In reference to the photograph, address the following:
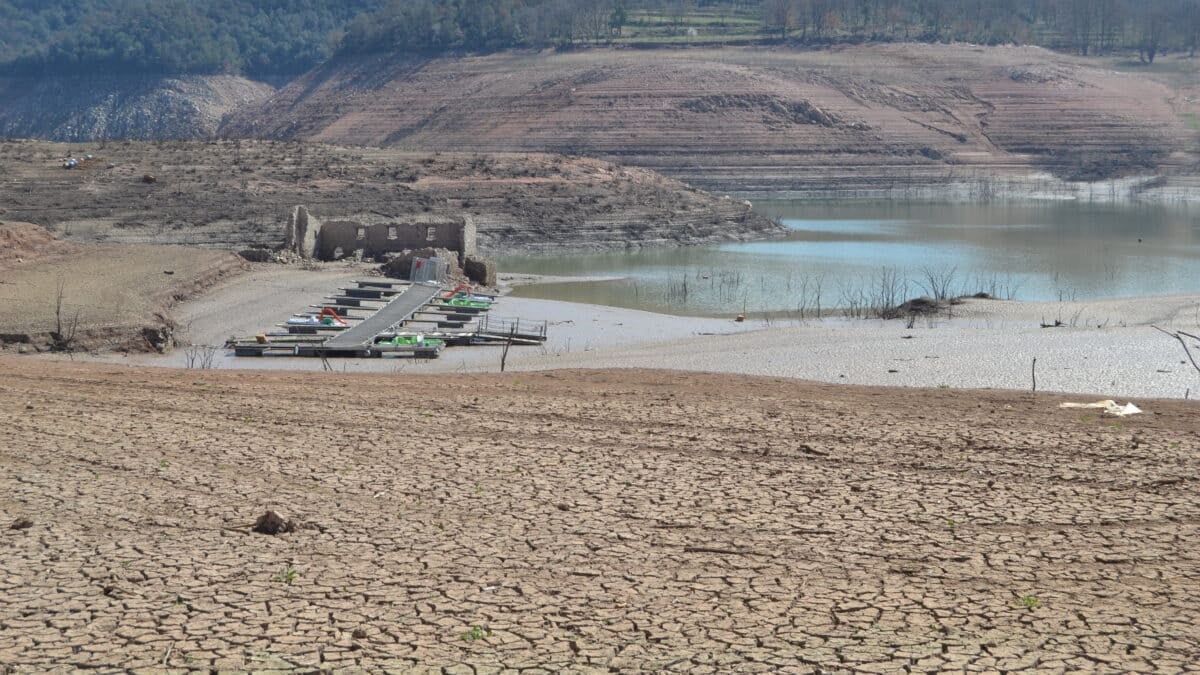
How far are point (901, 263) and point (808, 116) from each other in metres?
49.9

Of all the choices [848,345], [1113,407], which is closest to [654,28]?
[848,345]

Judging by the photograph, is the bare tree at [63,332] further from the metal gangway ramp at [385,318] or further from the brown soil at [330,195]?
the brown soil at [330,195]

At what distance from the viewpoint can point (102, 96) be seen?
482 feet

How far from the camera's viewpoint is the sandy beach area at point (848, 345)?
23.0 metres

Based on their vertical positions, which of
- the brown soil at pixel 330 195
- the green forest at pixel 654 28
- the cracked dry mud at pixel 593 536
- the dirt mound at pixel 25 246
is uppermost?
the green forest at pixel 654 28

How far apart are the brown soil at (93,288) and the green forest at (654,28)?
81.2 metres

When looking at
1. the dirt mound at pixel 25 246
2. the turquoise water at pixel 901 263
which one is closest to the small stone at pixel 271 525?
the dirt mound at pixel 25 246

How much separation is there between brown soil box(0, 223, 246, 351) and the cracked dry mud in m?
8.92

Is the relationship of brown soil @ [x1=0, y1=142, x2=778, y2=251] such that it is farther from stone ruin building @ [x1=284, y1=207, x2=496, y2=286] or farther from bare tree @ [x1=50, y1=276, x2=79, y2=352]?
bare tree @ [x1=50, y1=276, x2=79, y2=352]

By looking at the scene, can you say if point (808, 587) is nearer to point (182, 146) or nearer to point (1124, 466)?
point (1124, 466)

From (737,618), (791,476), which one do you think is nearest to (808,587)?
(737,618)

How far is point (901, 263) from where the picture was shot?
47.7m

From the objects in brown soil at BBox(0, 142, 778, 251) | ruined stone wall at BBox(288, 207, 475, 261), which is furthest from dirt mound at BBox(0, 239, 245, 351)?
brown soil at BBox(0, 142, 778, 251)

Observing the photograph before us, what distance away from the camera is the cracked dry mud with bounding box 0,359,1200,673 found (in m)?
8.78
